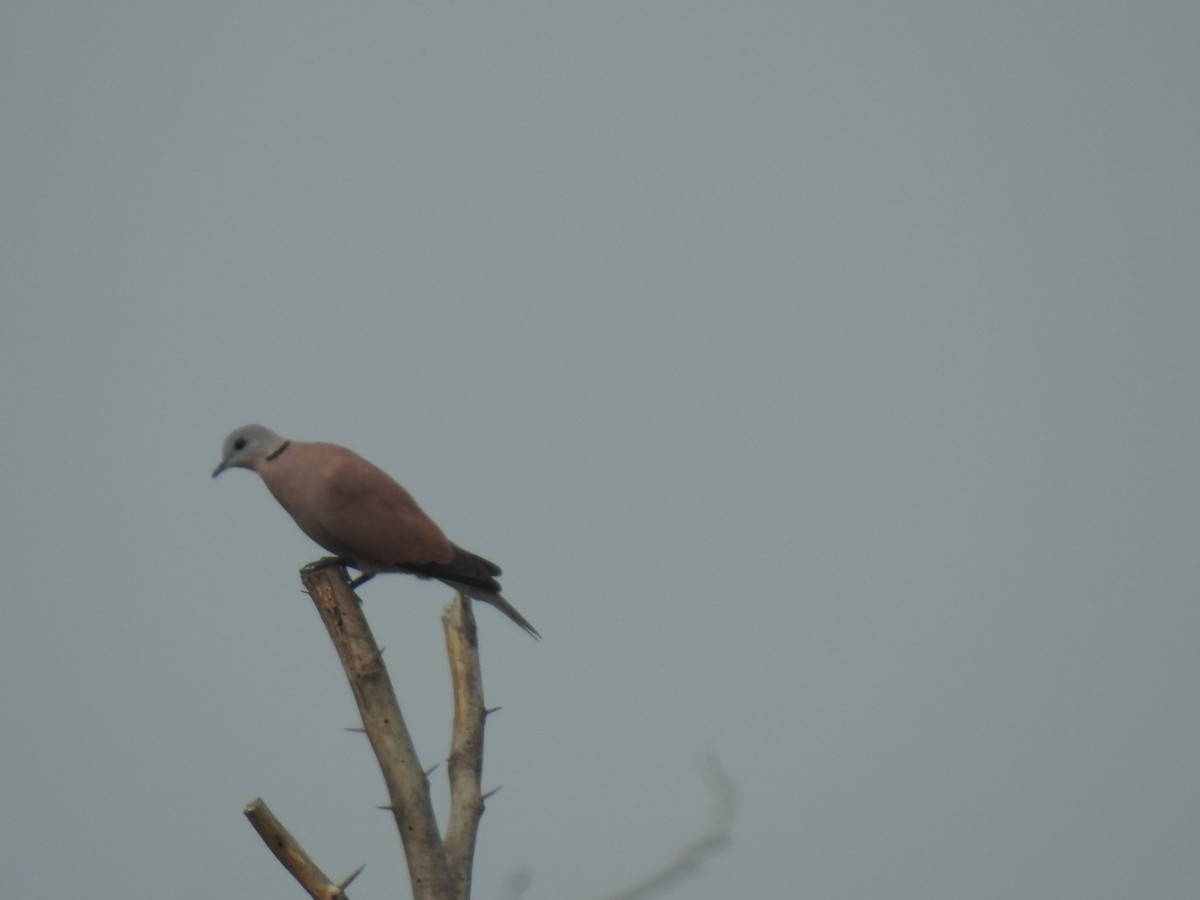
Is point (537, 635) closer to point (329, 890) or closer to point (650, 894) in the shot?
point (329, 890)

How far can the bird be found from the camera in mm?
5898

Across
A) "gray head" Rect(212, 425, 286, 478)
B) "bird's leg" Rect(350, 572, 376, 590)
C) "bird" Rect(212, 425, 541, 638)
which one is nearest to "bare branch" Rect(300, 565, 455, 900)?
"bird" Rect(212, 425, 541, 638)

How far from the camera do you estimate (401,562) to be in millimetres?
6035

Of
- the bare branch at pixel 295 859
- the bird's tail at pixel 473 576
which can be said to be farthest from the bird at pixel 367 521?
the bare branch at pixel 295 859

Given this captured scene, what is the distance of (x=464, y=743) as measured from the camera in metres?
5.30

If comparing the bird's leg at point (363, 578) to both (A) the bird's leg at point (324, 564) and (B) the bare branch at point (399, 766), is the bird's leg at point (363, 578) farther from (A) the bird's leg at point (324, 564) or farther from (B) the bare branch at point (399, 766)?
(B) the bare branch at point (399, 766)

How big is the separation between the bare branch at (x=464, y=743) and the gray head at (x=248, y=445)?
1353 millimetres

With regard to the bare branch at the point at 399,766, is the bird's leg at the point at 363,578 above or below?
above

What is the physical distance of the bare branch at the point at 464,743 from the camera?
498cm

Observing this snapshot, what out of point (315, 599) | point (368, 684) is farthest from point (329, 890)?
point (315, 599)

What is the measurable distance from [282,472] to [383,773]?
1.97 metres

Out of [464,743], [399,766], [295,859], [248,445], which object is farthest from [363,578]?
[295,859]

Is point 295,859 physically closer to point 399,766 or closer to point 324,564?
point 399,766

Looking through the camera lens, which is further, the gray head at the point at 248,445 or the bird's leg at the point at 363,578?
the gray head at the point at 248,445
